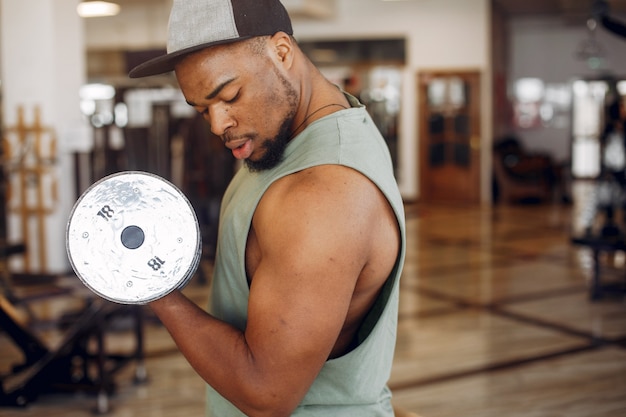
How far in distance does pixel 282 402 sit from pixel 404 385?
2.89 meters

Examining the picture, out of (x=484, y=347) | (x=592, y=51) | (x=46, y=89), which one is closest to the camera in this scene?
(x=484, y=347)

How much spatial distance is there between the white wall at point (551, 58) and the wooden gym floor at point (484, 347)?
701 centimetres

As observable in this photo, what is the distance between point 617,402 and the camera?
12.0 ft

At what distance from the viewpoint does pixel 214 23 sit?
109 centimetres

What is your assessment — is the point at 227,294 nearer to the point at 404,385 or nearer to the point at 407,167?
the point at 404,385

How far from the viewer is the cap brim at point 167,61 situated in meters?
1.08

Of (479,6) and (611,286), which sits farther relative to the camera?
(479,6)

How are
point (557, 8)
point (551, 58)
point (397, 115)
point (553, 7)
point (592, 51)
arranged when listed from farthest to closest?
1. point (551, 58)
2. point (557, 8)
3. point (553, 7)
4. point (397, 115)
5. point (592, 51)

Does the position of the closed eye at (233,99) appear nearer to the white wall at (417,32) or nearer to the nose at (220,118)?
the nose at (220,118)

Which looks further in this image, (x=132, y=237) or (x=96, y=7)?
(x=96, y=7)

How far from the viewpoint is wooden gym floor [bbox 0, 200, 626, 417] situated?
3626 millimetres

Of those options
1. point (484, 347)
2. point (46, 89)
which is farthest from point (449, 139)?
point (484, 347)

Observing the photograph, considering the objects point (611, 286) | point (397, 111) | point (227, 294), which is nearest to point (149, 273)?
point (227, 294)

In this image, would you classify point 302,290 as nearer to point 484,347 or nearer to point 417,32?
point 484,347
